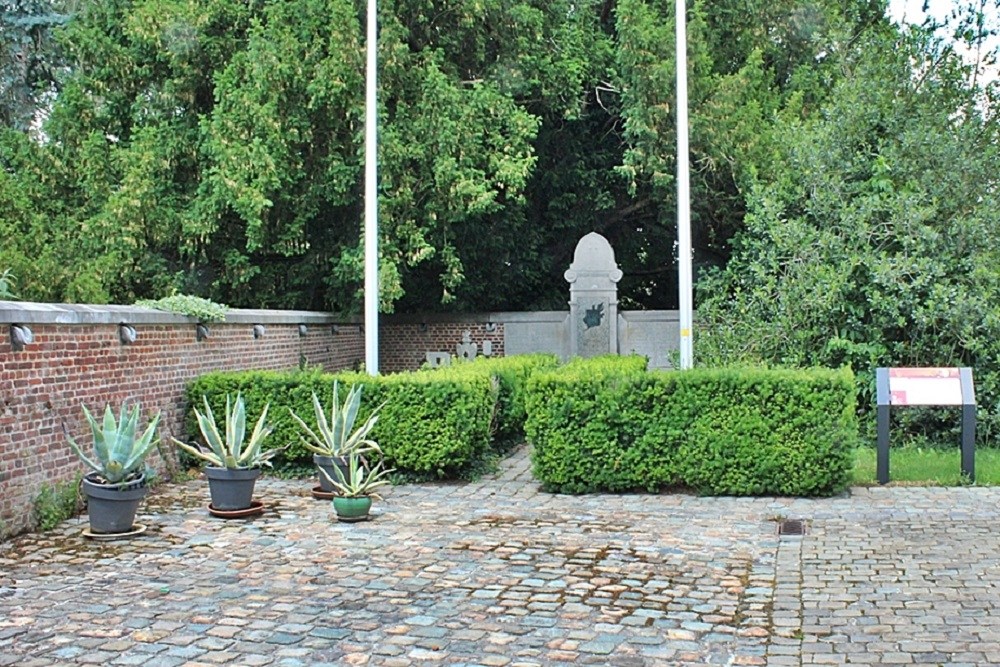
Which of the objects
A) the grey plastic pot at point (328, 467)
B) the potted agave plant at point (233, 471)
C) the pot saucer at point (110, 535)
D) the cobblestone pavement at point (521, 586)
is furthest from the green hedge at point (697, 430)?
the pot saucer at point (110, 535)

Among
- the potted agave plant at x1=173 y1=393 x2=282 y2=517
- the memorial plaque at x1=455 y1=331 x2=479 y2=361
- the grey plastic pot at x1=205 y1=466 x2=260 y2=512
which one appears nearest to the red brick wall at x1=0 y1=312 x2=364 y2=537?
the potted agave plant at x1=173 y1=393 x2=282 y2=517

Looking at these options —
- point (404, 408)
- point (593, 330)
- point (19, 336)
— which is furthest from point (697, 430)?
point (593, 330)

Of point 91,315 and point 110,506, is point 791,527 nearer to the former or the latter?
point 110,506

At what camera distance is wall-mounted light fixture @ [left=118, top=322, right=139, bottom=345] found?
402 inches

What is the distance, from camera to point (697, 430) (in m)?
9.82

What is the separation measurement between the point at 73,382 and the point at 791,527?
6.39 meters

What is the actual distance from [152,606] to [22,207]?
13.7 m

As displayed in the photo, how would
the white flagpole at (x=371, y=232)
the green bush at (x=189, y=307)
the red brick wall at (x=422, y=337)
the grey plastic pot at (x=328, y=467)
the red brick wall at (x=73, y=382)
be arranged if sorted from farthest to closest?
the red brick wall at (x=422, y=337) < the white flagpole at (x=371, y=232) < the green bush at (x=189, y=307) < the grey plastic pot at (x=328, y=467) < the red brick wall at (x=73, y=382)

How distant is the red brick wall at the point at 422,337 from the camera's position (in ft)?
70.1

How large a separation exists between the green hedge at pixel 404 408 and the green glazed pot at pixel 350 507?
1.99m

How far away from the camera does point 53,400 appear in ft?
29.1

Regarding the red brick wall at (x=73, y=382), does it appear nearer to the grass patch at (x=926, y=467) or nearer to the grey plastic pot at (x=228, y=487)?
the grey plastic pot at (x=228, y=487)

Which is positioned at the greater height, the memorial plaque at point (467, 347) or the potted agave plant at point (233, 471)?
the memorial plaque at point (467, 347)

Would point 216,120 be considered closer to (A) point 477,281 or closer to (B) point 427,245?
(B) point 427,245
